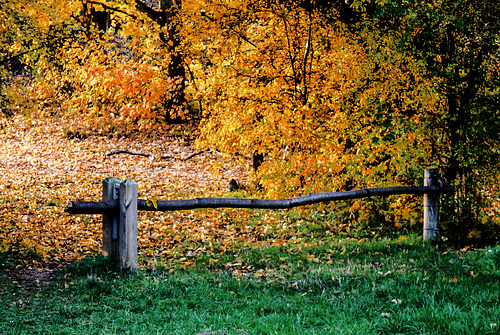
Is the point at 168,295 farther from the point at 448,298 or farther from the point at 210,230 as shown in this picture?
the point at 210,230

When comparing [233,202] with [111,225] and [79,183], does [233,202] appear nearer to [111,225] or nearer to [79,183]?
[111,225]

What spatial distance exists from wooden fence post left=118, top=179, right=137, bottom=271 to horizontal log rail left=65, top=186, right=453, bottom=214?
0.36ft

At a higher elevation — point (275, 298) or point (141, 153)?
point (141, 153)

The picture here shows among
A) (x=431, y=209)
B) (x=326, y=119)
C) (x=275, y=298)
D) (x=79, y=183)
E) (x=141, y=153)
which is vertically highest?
(x=326, y=119)

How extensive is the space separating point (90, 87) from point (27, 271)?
44.5ft

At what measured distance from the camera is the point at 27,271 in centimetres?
564

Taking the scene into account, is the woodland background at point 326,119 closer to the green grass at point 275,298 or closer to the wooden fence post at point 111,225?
the green grass at point 275,298

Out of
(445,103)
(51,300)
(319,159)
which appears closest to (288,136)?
(319,159)

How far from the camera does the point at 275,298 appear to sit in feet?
14.8

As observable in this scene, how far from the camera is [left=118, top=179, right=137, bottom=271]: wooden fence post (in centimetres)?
518

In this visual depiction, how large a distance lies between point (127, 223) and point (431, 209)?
4.02 meters

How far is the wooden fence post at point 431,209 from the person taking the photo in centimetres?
663

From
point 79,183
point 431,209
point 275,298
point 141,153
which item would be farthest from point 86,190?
point 275,298

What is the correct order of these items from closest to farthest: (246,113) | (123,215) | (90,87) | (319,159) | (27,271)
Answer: (123,215) < (27,271) < (319,159) < (246,113) < (90,87)
